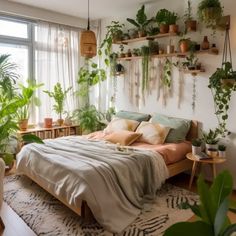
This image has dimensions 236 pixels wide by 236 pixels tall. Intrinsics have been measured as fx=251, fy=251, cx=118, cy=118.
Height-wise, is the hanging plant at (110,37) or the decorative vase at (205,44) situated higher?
the hanging plant at (110,37)

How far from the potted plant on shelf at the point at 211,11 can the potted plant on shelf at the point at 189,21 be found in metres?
0.36

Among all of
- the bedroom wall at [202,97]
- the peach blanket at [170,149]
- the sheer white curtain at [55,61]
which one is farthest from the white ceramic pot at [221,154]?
the sheer white curtain at [55,61]

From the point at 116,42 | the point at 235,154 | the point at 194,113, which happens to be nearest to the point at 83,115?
the point at 116,42

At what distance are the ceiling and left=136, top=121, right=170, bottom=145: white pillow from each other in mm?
2022

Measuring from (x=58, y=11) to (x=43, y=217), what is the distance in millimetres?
3622

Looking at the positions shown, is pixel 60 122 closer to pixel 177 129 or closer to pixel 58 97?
pixel 58 97

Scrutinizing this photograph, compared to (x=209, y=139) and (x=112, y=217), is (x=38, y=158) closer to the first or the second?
(x=112, y=217)

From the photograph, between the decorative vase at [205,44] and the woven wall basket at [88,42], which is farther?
the decorative vase at [205,44]

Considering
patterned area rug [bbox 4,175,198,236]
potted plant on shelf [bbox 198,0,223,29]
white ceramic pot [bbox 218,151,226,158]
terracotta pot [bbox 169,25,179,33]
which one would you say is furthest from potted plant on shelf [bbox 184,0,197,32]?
patterned area rug [bbox 4,175,198,236]

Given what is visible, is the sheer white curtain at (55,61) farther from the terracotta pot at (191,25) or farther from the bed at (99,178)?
the terracotta pot at (191,25)

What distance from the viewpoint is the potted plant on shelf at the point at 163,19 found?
12.2ft

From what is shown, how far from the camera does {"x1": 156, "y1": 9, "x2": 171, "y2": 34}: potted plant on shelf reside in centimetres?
371

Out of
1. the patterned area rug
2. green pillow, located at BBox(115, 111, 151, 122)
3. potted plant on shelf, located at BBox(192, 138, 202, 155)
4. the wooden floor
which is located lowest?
the wooden floor

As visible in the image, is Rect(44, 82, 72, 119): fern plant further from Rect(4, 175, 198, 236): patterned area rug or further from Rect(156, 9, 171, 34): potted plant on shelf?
Rect(156, 9, 171, 34): potted plant on shelf
